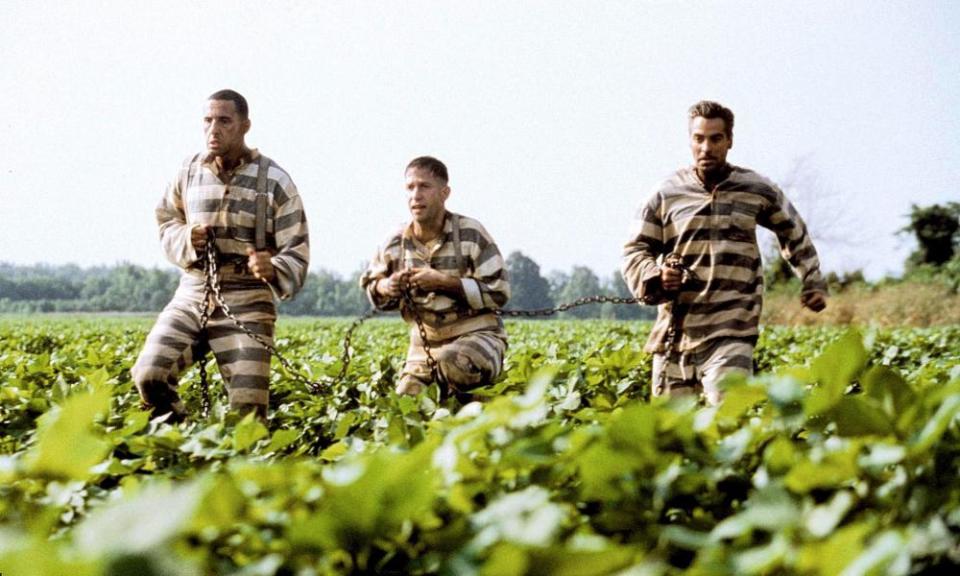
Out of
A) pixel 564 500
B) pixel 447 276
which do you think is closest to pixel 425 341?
pixel 447 276

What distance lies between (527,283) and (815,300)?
88528 millimetres

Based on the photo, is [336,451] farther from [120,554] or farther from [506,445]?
[120,554]

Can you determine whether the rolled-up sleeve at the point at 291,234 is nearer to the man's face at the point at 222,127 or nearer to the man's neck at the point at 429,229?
the man's face at the point at 222,127

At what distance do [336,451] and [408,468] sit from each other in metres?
1.23

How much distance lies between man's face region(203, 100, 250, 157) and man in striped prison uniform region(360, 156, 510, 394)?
3.11 feet

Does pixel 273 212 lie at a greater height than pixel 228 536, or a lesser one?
greater

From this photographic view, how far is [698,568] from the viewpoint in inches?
35.7

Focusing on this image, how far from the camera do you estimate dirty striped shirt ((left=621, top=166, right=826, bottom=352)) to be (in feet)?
15.1

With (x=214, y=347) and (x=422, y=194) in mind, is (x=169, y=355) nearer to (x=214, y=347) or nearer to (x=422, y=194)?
(x=214, y=347)

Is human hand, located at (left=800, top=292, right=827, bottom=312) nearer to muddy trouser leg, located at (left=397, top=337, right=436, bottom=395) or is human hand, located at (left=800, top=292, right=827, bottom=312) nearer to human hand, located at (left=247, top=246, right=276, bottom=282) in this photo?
muddy trouser leg, located at (left=397, top=337, right=436, bottom=395)

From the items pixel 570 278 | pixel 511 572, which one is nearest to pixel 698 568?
pixel 511 572

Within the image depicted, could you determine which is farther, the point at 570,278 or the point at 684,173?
the point at 570,278

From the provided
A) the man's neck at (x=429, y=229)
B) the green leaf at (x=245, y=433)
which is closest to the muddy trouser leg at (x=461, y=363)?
the man's neck at (x=429, y=229)

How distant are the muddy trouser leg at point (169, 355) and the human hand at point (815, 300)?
3233 millimetres
